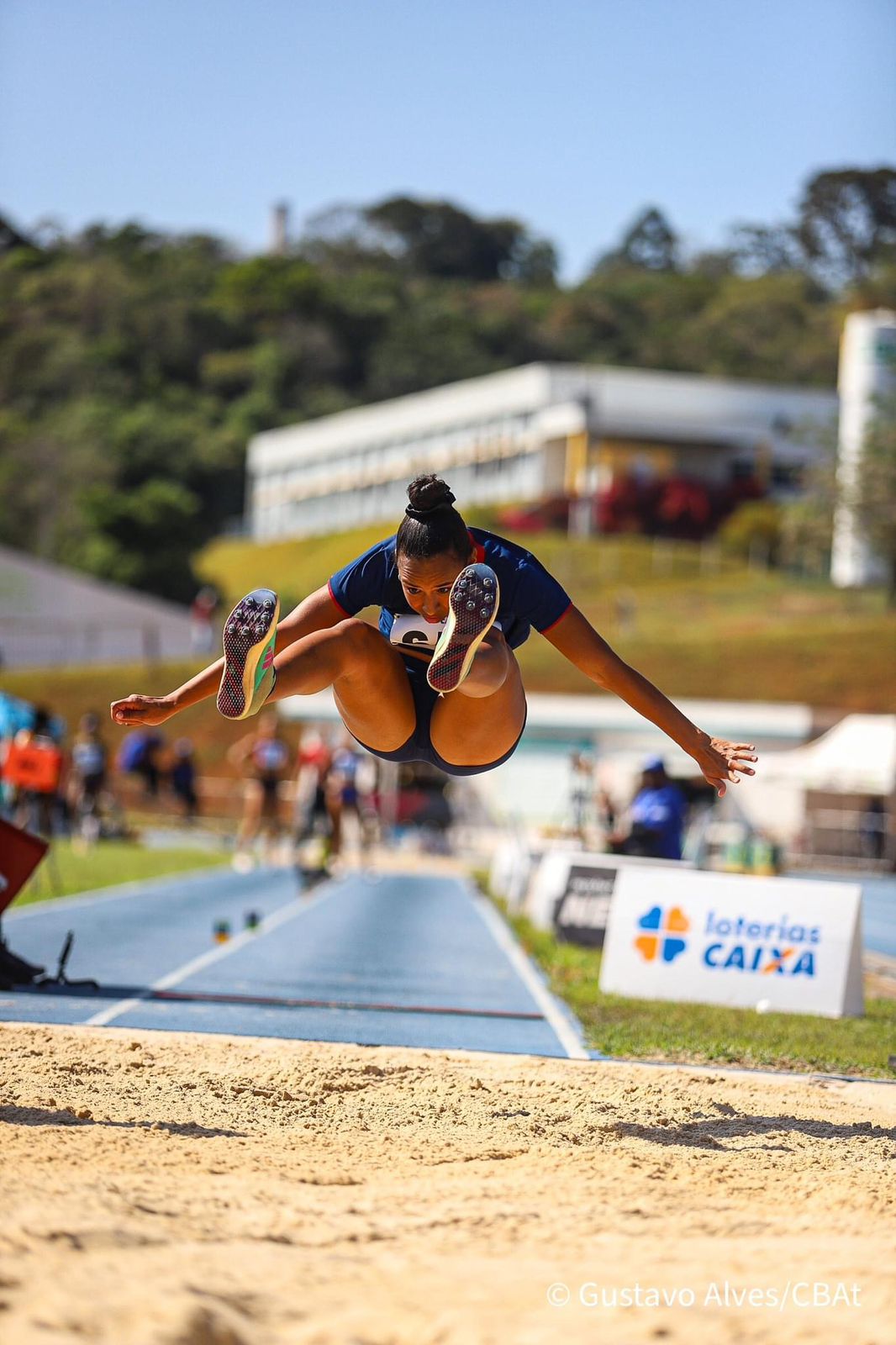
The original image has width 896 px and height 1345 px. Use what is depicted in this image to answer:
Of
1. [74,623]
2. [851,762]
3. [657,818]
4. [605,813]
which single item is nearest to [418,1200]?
[657,818]

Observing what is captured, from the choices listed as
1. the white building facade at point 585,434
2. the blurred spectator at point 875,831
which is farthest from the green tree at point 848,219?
the blurred spectator at point 875,831

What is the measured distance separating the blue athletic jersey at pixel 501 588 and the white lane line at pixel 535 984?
7.46ft

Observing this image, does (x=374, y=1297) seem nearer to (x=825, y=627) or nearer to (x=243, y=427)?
(x=825, y=627)

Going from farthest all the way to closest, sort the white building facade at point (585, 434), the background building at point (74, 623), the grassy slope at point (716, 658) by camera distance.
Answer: the white building facade at point (585, 434) < the background building at point (74, 623) < the grassy slope at point (716, 658)

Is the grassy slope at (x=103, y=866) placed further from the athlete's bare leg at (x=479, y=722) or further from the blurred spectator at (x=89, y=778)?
the athlete's bare leg at (x=479, y=722)

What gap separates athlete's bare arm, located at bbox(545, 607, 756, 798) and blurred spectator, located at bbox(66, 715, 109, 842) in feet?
52.1

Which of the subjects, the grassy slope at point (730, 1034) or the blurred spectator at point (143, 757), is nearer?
the grassy slope at point (730, 1034)

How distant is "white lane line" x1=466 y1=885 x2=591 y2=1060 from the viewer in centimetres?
730

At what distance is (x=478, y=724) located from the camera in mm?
5492

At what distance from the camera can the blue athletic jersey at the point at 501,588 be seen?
528 cm

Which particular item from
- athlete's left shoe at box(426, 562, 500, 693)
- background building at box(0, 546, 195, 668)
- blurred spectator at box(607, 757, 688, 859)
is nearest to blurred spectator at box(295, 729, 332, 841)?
blurred spectator at box(607, 757, 688, 859)

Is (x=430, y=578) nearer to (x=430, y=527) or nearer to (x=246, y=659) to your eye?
(x=430, y=527)

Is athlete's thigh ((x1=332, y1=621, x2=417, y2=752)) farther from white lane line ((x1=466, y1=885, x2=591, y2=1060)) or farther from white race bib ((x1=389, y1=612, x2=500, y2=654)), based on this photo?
white lane line ((x1=466, y1=885, x2=591, y2=1060))

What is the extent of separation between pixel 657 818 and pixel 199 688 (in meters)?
8.15
